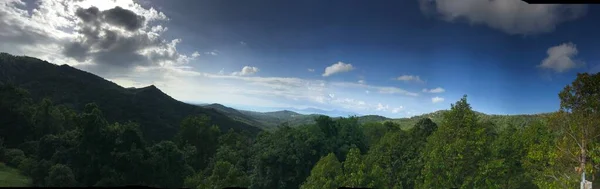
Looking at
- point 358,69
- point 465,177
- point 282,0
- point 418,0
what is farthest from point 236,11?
point 465,177

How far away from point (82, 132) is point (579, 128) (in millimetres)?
29079

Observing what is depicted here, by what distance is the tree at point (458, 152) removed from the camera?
1511cm

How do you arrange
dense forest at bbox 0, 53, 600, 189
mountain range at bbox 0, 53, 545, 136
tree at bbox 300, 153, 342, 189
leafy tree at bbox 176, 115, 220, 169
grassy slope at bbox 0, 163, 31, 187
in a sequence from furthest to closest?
1. mountain range at bbox 0, 53, 545, 136
2. leafy tree at bbox 176, 115, 220, 169
3. grassy slope at bbox 0, 163, 31, 187
4. tree at bbox 300, 153, 342, 189
5. dense forest at bbox 0, 53, 600, 189

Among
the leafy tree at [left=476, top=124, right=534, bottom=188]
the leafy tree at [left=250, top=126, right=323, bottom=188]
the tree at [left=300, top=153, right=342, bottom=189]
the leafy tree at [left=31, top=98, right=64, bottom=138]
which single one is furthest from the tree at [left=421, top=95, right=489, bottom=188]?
the leafy tree at [left=31, top=98, right=64, bottom=138]

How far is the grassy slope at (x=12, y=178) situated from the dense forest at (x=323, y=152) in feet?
1.64

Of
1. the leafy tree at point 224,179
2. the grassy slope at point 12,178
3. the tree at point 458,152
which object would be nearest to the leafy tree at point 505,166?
the tree at point 458,152

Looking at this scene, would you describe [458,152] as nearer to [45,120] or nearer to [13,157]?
[13,157]

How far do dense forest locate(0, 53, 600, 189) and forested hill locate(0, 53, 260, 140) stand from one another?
1062 inches

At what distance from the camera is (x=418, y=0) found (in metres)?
31.2

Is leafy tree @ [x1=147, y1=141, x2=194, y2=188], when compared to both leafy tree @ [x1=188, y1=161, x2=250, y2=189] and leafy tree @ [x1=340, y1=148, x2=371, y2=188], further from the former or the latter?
leafy tree @ [x1=340, y1=148, x2=371, y2=188]

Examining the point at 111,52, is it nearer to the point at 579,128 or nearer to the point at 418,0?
the point at 418,0

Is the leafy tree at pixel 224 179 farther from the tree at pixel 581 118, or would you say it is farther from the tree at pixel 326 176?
the tree at pixel 581 118

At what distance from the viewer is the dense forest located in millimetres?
11422

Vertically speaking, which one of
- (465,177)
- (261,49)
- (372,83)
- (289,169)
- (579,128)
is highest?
(261,49)
